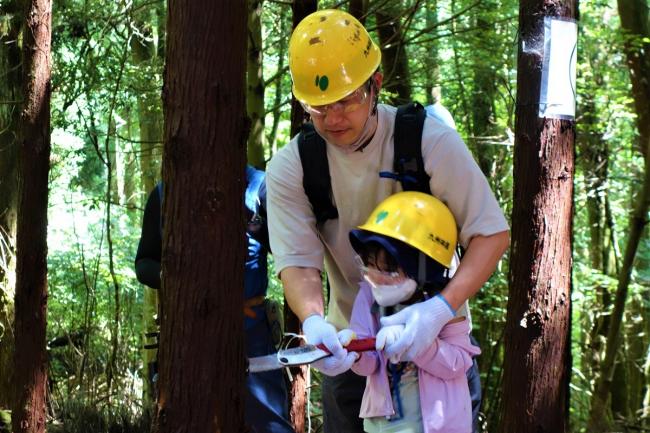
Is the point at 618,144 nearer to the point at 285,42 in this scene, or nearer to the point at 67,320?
the point at 285,42

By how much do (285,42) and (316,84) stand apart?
668 centimetres

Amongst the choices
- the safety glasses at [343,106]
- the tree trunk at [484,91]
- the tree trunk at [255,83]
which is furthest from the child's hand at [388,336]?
the tree trunk at [484,91]

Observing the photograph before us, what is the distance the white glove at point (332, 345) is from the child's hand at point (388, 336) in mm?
100

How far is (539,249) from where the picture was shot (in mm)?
3896

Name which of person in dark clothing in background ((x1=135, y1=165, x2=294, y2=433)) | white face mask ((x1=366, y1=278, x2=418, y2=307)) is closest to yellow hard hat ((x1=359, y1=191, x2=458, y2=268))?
white face mask ((x1=366, y1=278, x2=418, y2=307))

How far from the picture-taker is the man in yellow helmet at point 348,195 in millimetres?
2619

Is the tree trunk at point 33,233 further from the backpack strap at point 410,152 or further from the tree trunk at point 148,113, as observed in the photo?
the backpack strap at point 410,152

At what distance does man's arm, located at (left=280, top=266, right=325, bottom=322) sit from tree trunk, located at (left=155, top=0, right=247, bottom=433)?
0.68ft

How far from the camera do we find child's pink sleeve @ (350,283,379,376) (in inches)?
106

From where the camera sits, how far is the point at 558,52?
395cm

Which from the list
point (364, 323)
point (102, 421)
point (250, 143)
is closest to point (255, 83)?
point (250, 143)

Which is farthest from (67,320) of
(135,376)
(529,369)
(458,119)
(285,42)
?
(529,369)

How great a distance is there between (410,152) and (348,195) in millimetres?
282

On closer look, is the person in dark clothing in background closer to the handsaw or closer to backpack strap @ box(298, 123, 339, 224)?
backpack strap @ box(298, 123, 339, 224)
